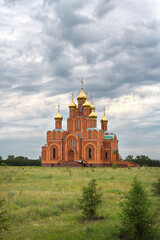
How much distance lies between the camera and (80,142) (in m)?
51.0

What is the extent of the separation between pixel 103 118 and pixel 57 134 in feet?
38.1

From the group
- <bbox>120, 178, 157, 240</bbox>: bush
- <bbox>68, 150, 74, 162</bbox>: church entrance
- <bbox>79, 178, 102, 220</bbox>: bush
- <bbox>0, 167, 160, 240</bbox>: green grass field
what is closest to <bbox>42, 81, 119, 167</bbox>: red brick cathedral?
<bbox>68, 150, 74, 162</bbox>: church entrance

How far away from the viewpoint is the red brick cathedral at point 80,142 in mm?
49031

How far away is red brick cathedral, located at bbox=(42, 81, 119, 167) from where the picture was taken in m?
49.0

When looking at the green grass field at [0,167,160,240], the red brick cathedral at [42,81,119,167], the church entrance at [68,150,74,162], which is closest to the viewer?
the green grass field at [0,167,160,240]

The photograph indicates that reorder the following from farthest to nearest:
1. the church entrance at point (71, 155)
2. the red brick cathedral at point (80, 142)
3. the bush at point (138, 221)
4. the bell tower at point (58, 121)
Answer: the bell tower at point (58, 121), the church entrance at point (71, 155), the red brick cathedral at point (80, 142), the bush at point (138, 221)

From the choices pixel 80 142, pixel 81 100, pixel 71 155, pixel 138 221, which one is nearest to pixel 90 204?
pixel 138 221

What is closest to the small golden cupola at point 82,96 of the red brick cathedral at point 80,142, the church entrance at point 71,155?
the red brick cathedral at point 80,142

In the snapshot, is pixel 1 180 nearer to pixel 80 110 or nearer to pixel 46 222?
pixel 46 222

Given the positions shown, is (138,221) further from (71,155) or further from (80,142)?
(71,155)

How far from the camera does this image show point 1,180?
19.2 metres

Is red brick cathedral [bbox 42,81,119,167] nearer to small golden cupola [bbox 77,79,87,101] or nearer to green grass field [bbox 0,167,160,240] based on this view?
small golden cupola [bbox 77,79,87,101]

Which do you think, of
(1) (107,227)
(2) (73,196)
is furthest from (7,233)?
(2) (73,196)

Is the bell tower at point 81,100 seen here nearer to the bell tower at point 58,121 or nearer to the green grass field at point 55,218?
the bell tower at point 58,121
